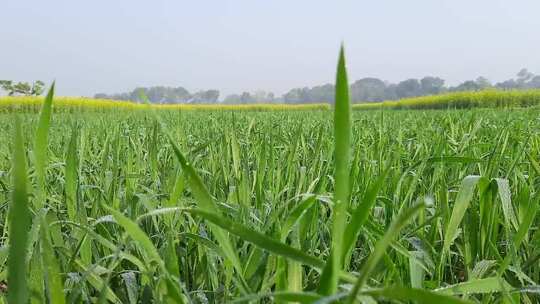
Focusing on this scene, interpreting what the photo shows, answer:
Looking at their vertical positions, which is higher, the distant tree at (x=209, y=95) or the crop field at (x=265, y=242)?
the distant tree at (x=209, y=95)

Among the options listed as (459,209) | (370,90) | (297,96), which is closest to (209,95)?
(297,96)

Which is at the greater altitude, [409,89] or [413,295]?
[409,89]

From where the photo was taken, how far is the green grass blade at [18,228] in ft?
0.86

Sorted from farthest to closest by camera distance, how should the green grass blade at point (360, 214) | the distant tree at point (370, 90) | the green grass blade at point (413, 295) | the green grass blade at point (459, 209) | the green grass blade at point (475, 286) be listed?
1. the distant tree at point (370, 90)
2. the green grass blade at point (459, 209)
3. the green grass blade at point (475, 286)
4. the green grass blade at point (360, 214)
5. the green grass blade at point (413, 295)

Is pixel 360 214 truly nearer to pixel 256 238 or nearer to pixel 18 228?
pixel 256 238

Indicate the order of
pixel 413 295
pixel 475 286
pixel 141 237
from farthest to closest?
pixel 475 286 < pixel 141 237 < pixel 413 295

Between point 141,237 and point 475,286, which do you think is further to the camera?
point 475,286

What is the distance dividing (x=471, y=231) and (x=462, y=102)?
28002mm

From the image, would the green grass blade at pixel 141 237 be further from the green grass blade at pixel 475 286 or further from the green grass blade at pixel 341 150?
the green grass blade at pixel 475 286

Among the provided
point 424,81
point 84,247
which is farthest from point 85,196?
point 424,81

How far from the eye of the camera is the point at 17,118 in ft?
0.95

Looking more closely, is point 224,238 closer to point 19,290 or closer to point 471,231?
point 19,290

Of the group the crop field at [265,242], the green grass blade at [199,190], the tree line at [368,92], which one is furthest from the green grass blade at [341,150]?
the tree line at [368,92]

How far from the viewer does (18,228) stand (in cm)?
26
